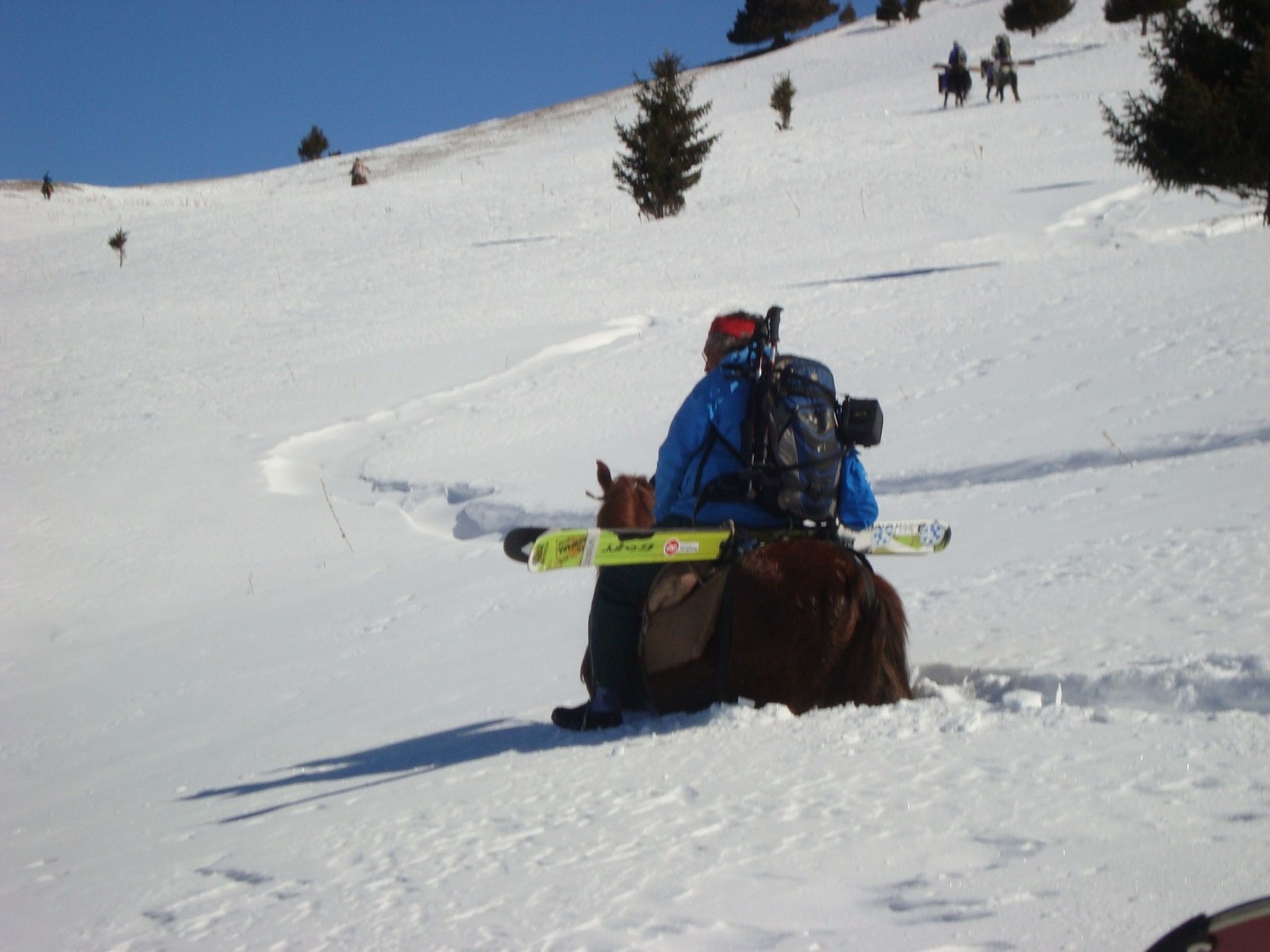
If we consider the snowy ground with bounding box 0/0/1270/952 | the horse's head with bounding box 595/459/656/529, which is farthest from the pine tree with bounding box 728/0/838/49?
the horse's head with bounding box 595/459/656/529

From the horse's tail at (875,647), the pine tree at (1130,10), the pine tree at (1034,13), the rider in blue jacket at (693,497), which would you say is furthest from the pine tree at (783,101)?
the horse's tail at (875,647)

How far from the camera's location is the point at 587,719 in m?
4.14

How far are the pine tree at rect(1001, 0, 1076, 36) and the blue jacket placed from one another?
53.7 m

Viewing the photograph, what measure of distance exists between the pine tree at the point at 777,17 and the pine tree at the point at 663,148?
1903 inches

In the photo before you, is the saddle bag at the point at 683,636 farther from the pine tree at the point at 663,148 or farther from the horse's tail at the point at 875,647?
the pine tree at the point at 663,148

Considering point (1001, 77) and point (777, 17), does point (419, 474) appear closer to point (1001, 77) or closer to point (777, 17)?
point (1001, 77)

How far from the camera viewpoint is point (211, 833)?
11.8ft

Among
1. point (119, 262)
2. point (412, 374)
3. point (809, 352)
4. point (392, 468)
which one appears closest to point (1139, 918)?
point (392, 468)

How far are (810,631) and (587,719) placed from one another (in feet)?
2.76

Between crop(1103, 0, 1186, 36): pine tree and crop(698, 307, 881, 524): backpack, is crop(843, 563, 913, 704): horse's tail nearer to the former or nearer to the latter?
crop(698, 307, 881, 524): backpack

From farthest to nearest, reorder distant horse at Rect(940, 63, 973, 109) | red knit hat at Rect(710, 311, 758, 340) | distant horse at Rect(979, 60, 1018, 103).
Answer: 1. distant horse at Rect(940, 63, 973, 109)
2. distant horse at Rect(979, 60, 1018, 103)
3. red knit hat at Rect(710, 311, 758, 340)

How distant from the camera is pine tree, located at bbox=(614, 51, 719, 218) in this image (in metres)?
24.6

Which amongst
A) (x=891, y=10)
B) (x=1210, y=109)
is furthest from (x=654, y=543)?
(x=891, y=10)

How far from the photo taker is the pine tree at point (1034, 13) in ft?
172
